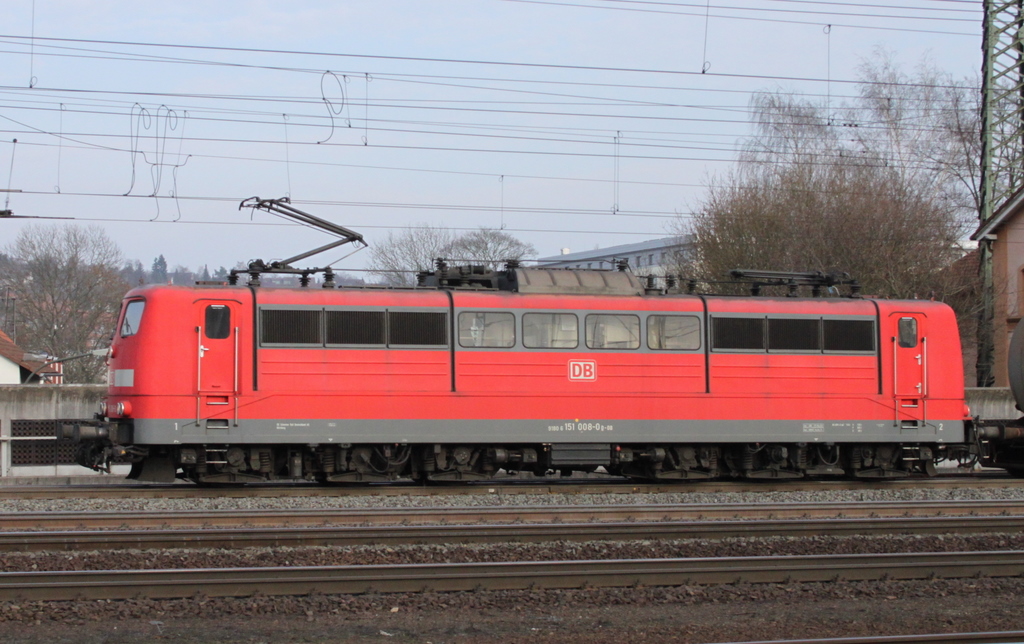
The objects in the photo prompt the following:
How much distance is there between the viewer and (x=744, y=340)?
1706 cm

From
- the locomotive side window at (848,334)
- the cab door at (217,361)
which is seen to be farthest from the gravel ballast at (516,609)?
the locomotive side window at (848,334)

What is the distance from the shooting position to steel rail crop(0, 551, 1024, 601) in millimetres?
8445

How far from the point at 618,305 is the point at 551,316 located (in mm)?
1182

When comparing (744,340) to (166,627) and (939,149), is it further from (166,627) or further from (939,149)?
(939,149)

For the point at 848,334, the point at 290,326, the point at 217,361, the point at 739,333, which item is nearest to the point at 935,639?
the point at 739,333

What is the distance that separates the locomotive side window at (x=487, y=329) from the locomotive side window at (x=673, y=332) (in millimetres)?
2409

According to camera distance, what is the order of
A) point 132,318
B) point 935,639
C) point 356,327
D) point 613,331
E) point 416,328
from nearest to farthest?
point 935,639, point 132,318, point 356,327, point 416,328, point 613,331

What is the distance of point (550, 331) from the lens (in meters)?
16.3

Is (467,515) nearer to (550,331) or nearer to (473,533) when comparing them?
(473,533)

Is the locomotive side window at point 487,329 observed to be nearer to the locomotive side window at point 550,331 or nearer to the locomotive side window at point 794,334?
the locomotive side window at point 550,331

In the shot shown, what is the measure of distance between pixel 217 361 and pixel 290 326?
1.21 meters

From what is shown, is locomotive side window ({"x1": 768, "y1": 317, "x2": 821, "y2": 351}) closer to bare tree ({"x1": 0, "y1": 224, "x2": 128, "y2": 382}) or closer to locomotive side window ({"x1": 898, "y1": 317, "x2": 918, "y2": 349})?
locomotive side window ({"x1": 898, "y1": 317, "x2": 918, "y2": 349})

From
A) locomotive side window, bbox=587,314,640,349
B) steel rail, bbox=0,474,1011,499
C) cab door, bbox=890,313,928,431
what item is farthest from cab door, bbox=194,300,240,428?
cab door, bbox=890,313,928,431

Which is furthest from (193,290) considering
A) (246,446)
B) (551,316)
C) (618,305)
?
(618,305)
